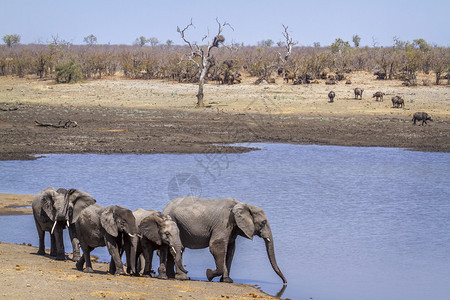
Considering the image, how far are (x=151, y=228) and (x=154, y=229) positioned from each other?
0.05 metres

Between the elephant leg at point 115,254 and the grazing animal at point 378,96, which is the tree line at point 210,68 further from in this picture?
the elephant leg at point 115,254

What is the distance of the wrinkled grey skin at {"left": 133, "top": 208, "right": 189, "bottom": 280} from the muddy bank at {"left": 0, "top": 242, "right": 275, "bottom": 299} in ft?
0.95

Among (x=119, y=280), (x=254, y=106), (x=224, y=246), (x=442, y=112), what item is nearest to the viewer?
Result: (x=119, y=280)

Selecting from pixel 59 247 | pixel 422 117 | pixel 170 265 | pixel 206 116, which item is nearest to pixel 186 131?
pixel 206 116

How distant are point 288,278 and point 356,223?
4.93 meters

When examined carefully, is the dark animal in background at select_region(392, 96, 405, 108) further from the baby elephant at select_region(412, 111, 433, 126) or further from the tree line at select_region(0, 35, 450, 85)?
the tree line at select_region(0, 35, 450, 85)

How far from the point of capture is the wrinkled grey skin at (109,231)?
966cm

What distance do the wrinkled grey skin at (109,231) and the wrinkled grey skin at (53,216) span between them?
A: 575mm

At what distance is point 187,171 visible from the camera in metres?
21.9

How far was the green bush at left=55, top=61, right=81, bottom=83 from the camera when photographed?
47562mm

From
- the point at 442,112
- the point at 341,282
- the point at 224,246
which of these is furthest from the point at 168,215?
the point at 442,112

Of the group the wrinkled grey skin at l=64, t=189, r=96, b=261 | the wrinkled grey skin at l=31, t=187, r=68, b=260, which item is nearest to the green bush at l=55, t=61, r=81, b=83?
the wrinkled grey skin at l=31, t=187, r=68, b=260

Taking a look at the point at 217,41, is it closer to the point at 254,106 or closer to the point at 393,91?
the point at 254,106

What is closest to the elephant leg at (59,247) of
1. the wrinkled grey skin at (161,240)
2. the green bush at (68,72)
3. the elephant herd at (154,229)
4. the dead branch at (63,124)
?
the elephant herd at (154,229)
